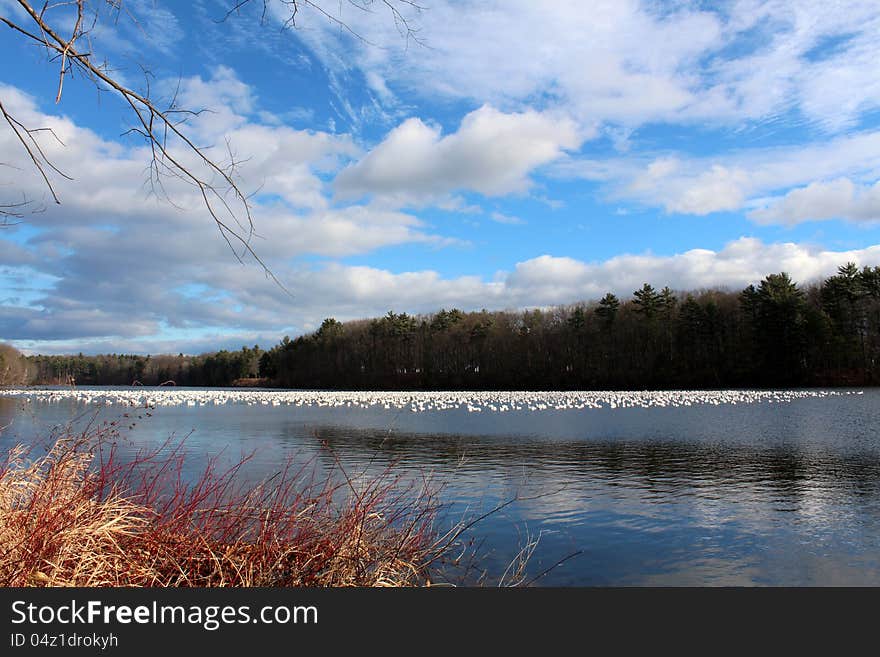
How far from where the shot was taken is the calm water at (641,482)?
634 cm

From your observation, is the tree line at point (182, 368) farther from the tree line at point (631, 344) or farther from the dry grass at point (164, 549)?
the dry grass at point (164, 549)

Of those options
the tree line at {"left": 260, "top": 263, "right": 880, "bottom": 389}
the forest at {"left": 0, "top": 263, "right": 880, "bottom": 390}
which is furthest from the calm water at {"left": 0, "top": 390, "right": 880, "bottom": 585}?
the tree line at {"left": 260, "top": 263, "right": 880, "bottom": 389}

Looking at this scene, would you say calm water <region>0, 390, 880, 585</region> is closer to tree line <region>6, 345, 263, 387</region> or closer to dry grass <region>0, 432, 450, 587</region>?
dry grass <region>0, 432, 450, 587</region>

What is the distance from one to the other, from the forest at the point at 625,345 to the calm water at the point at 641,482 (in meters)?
27.1

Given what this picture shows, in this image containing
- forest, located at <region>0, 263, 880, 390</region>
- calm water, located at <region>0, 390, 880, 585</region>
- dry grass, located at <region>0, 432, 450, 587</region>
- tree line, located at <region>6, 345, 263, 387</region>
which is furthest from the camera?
tree line, located at <region>6, 345, 263, 387</region>

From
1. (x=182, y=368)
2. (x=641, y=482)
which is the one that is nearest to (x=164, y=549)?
A: (x=641, y=482)

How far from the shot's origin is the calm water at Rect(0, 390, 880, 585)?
634cm

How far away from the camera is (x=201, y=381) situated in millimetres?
123188

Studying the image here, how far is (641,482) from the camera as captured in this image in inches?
428

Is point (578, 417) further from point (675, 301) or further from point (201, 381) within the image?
point (201, 381)

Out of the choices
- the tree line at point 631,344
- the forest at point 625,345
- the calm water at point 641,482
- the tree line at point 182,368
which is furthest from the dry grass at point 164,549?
the tree line at point 182,368

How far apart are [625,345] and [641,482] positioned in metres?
58.0

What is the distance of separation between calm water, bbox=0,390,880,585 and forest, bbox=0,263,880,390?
27.1 m

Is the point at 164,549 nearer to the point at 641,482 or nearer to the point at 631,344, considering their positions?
the point at 641,482
